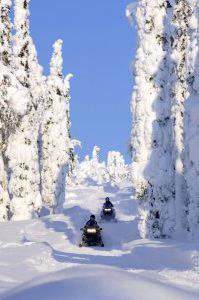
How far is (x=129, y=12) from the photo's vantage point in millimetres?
27375

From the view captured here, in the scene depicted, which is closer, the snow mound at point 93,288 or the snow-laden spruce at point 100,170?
the snow mound at point 93,288

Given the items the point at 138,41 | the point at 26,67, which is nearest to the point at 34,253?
the point at 138,41

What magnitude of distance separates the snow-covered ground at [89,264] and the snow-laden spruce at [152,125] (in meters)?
2.20

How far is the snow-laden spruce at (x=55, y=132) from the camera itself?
41325mm

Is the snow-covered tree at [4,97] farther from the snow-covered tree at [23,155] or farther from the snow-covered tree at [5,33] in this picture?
the snow-covered tree at [23,155]

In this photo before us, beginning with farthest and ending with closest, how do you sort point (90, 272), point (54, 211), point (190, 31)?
point (54, 211) → point (190, 31) → point (90, 272)

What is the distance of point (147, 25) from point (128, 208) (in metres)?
20.0

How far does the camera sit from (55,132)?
4319 cm

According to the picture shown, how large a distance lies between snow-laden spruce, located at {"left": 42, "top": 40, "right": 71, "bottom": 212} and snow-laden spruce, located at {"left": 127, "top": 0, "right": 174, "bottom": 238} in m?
16.9

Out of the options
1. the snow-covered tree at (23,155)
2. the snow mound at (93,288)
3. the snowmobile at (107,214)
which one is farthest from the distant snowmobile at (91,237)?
the snow mound at (93,288)

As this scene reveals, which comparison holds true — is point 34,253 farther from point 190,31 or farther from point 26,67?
point 26,67

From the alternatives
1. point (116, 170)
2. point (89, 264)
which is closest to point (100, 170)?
point (116, 170)

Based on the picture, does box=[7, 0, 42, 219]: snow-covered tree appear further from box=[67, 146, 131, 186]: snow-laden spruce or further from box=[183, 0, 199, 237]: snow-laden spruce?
box=[67, 146, 131, 186]: snow-laden spruce

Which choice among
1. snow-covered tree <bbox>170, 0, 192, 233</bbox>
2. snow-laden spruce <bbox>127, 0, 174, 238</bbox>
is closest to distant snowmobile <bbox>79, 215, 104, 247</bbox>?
snow-laden spruce <bbox>127, 0, 174, 238</bbox>
